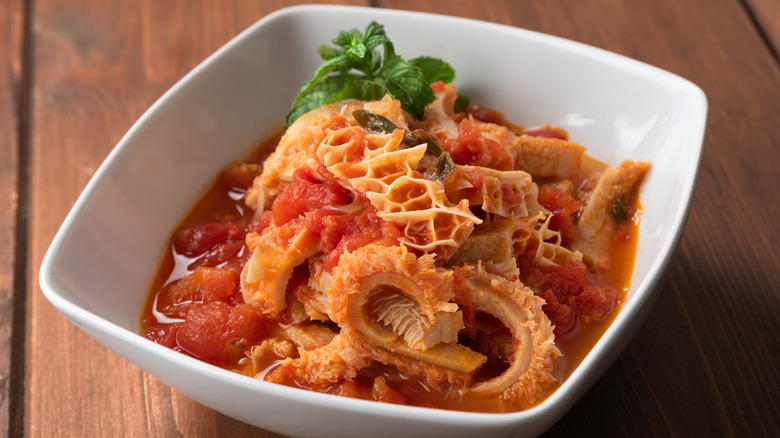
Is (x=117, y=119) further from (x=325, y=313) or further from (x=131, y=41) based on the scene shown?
(x=325, y=313)

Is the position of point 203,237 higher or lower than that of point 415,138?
lower

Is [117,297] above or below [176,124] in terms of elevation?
below

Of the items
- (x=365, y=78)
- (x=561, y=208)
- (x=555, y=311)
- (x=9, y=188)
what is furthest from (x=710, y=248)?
(x=9, y=188)

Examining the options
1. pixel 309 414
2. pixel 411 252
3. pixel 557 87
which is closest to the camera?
pixel 309 414

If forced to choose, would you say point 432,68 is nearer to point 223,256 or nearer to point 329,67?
point 329,67

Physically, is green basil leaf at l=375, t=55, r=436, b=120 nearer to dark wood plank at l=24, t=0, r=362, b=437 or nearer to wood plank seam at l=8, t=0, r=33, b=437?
dark wood plank at l=24, t=0, r=362, b=437

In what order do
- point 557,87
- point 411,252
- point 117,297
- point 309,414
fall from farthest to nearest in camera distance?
point 557,87 < point 117,297 < point 411,252 < point 309,414

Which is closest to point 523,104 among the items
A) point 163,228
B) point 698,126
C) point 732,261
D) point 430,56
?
point 430,56
